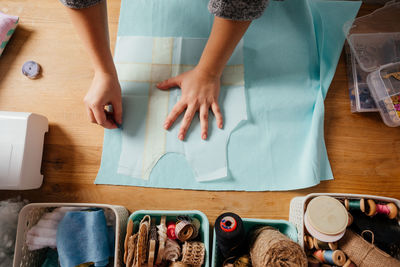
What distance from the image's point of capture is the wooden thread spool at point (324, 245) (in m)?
0.57

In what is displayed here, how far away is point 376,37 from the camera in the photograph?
776 millimetres

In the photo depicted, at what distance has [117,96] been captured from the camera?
0.69 metres

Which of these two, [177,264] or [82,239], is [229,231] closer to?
[177,264]

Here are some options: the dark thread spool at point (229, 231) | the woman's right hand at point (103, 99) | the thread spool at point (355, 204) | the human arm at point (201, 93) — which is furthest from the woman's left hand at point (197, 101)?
the thread spool at point (355, 204)

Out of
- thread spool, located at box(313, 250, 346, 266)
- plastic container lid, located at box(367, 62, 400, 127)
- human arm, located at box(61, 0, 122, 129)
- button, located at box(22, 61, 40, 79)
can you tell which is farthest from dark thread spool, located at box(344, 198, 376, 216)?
button, located at box(22, 61, 40, 79)

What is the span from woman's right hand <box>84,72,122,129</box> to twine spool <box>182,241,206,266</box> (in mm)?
372

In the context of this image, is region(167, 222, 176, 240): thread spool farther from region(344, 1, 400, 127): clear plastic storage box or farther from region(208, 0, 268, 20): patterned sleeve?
Result: region(344, 1, 400, 127): clear plastic storage box

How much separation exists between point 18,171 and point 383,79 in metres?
0.98

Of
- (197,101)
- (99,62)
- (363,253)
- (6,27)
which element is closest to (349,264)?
(363,253)

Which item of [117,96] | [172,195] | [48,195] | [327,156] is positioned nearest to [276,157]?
[327,156]

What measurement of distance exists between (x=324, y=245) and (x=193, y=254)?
30cm

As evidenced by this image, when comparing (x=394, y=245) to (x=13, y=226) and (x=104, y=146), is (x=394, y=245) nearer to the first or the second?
(x=104, y=146)

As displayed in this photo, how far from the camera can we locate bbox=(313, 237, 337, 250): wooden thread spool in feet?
1.88

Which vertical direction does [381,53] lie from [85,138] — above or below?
above
